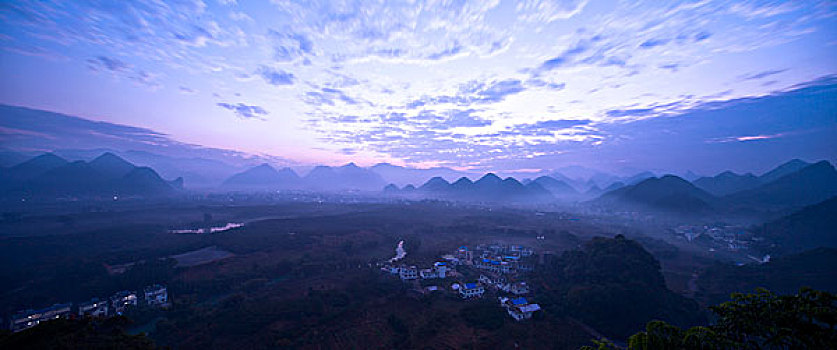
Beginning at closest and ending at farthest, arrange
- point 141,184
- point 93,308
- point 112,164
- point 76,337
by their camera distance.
→ point 76,337, point 93,308, point 141,184, point 112,164

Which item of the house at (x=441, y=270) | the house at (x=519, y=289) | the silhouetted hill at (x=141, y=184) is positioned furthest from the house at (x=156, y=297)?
the silhouetted hill at (x=141, y=184)

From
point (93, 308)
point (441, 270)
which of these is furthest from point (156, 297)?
point (441, 270)

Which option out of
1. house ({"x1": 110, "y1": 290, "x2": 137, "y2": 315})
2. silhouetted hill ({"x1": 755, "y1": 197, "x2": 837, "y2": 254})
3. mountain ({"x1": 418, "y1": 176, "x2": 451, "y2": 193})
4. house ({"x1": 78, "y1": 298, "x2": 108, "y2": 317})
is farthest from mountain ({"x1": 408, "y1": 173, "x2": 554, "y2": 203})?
house ({"x1": 78, "y1": 298, "x2": 108, "y2": 317})

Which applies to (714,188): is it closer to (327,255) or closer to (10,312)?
(327,255)

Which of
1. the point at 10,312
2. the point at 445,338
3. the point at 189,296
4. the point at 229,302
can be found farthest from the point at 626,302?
the point at 10,312

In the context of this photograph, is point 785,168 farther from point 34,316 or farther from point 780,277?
point 34,316

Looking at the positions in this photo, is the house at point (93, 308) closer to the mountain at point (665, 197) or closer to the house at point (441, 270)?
the house at point (441, 270)
